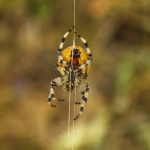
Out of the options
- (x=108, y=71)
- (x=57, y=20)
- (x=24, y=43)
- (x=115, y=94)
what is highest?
(x=57, y=20)

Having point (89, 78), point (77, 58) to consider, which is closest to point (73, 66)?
point (77, 58)

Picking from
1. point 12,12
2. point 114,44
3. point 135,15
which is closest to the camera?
point 135,15

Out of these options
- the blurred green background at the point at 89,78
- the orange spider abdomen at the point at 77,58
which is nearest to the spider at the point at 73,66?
the orange spider abdomen at the point at 77,58

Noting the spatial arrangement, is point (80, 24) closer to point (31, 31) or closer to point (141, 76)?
point (31, 31)

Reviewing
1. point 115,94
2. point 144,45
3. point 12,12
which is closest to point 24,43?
point 12,12

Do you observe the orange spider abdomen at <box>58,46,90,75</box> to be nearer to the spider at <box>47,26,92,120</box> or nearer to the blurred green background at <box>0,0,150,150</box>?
the spider at <box>47,26,92,120</box>

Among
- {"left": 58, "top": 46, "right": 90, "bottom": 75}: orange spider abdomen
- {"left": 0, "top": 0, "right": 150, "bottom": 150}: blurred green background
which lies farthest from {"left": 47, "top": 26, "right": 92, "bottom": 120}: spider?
{"left": 0, "top": 0, "right": 150, "bottom": 150}: blurred green background

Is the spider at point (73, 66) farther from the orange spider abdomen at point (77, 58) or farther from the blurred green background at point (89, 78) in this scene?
the blurred green background at point (89, 78)

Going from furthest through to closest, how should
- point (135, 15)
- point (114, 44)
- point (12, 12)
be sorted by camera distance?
point (114, 44), point (12, 12), point (135, 15)

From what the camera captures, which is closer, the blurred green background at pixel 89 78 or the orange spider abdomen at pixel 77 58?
the orange spider abdomen at pixel 77 58
